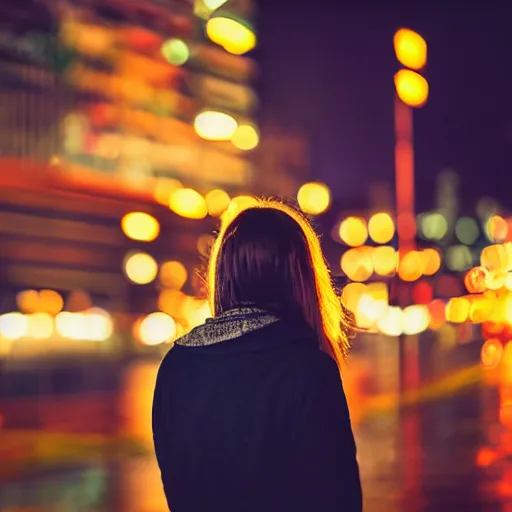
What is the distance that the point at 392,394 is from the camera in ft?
65.8

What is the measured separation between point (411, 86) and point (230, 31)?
3.82 meters

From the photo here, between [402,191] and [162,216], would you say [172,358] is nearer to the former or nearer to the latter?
[402,191]

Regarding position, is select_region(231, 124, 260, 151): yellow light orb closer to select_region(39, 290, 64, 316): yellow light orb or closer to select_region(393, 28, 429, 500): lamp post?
select_region(39, 290, 64, 316): yellow light orb

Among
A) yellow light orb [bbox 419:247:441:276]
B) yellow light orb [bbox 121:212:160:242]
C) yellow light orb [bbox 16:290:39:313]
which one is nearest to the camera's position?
yellow light orb [bbox 419:247:441:276]

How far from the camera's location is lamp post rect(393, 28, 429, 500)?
38.9ft

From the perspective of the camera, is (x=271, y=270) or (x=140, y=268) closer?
(x=271, y=270)

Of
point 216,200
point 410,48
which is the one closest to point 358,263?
point 216,200

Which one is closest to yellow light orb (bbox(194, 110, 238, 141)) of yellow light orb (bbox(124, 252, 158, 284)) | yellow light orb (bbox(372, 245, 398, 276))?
yellow light orb (bbox(124, 252, 158, 284))

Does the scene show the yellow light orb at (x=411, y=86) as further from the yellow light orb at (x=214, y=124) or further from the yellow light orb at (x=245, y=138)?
the yellow light orb at (x=245, y=138)

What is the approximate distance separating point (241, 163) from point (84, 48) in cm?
2261

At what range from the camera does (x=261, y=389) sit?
2.42 meters

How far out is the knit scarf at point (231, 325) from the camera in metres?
2.49

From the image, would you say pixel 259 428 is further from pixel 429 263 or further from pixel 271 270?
pixel 429 263

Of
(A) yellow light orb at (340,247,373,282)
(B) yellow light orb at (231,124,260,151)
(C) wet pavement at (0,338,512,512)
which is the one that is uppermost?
(B) yellow light orb at (231,124,260,151)
